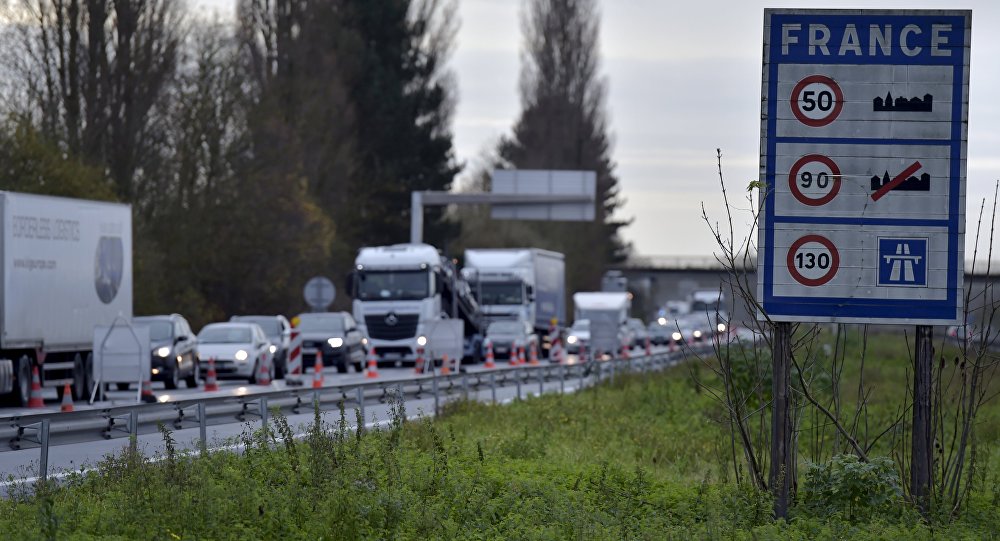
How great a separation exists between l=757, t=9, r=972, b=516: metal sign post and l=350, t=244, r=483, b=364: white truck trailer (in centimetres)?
3251

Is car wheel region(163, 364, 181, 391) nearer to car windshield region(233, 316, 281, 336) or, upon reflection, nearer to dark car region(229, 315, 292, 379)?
dark car region(229, 315, 292, 379)

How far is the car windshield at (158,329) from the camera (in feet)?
105

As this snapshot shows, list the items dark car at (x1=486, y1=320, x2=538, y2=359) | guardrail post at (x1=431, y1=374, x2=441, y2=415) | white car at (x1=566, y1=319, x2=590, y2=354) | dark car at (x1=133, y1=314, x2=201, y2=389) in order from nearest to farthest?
guardrail post at (x1=431, y1=374, x2=441, y2=415) < dark car at (x1=133, y1=314, x2=201, y2=389) < dark car at (x1=486, y1=320, x2=538, y2=359) < white car at (x1=566, y1=319, x2=590, y2=354)

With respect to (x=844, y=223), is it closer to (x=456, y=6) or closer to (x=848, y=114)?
(x=848, y=114)

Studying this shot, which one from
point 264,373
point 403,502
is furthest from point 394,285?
point 403,502

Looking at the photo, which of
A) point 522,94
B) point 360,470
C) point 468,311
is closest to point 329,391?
point 360,470

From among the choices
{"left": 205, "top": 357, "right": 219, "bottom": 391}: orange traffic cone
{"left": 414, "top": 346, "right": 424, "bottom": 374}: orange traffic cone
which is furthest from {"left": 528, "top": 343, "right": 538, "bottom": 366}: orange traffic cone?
{"left": 205, "top": 357, "right": 219, "bottom": 391}: orange traffic cone

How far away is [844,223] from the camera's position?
12.3 m

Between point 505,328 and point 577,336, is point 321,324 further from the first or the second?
point 577,336

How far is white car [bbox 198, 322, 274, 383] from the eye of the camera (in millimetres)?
34438

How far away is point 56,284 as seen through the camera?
90.1 ft

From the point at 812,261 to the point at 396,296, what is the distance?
109 ft

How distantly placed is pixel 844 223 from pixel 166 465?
5.25m

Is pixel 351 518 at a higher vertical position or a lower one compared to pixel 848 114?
lower
